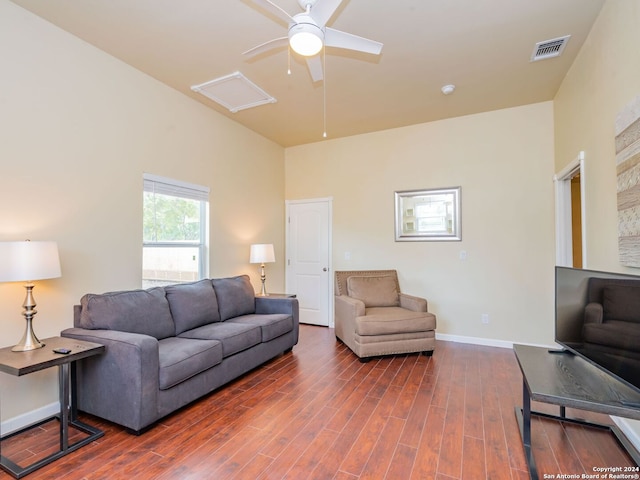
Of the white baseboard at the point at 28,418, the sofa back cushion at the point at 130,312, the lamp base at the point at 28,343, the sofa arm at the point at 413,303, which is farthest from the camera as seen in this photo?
the sofa arm at the point at 413,303

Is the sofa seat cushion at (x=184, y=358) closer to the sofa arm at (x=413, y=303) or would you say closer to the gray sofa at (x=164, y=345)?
the gray sofa at (x=164, y=345)

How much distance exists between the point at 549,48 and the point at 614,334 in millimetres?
2464

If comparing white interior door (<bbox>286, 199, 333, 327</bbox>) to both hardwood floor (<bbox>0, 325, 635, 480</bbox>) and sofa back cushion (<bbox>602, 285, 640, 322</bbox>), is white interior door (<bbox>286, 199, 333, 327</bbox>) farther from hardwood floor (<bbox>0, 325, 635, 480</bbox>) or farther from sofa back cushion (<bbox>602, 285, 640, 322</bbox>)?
sofa back cushion (<bbox>602, 285, 640, 322</bbox>)

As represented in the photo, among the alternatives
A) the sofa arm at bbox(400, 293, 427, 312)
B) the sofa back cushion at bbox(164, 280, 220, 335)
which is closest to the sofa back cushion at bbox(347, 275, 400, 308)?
the sofa arm at bbox(400, 293, 427, 312)

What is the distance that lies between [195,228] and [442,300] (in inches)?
130

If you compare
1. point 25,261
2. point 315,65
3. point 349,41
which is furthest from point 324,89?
point 25,261

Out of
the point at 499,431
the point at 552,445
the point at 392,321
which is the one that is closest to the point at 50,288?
the point at 392,321

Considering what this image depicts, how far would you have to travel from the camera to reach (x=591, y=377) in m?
1.85

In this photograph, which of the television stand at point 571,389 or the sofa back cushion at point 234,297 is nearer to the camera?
the television stand at point 571,389

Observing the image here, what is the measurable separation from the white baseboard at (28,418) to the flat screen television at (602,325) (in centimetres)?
361

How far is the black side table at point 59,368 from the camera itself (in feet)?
5.96

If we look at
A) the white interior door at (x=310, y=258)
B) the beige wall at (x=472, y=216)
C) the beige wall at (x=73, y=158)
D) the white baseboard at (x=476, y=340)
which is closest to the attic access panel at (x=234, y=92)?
the beige wall at (x=73, y=158)

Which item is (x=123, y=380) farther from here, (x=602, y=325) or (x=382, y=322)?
(x=602, y=325)

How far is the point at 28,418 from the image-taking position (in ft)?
7.50
